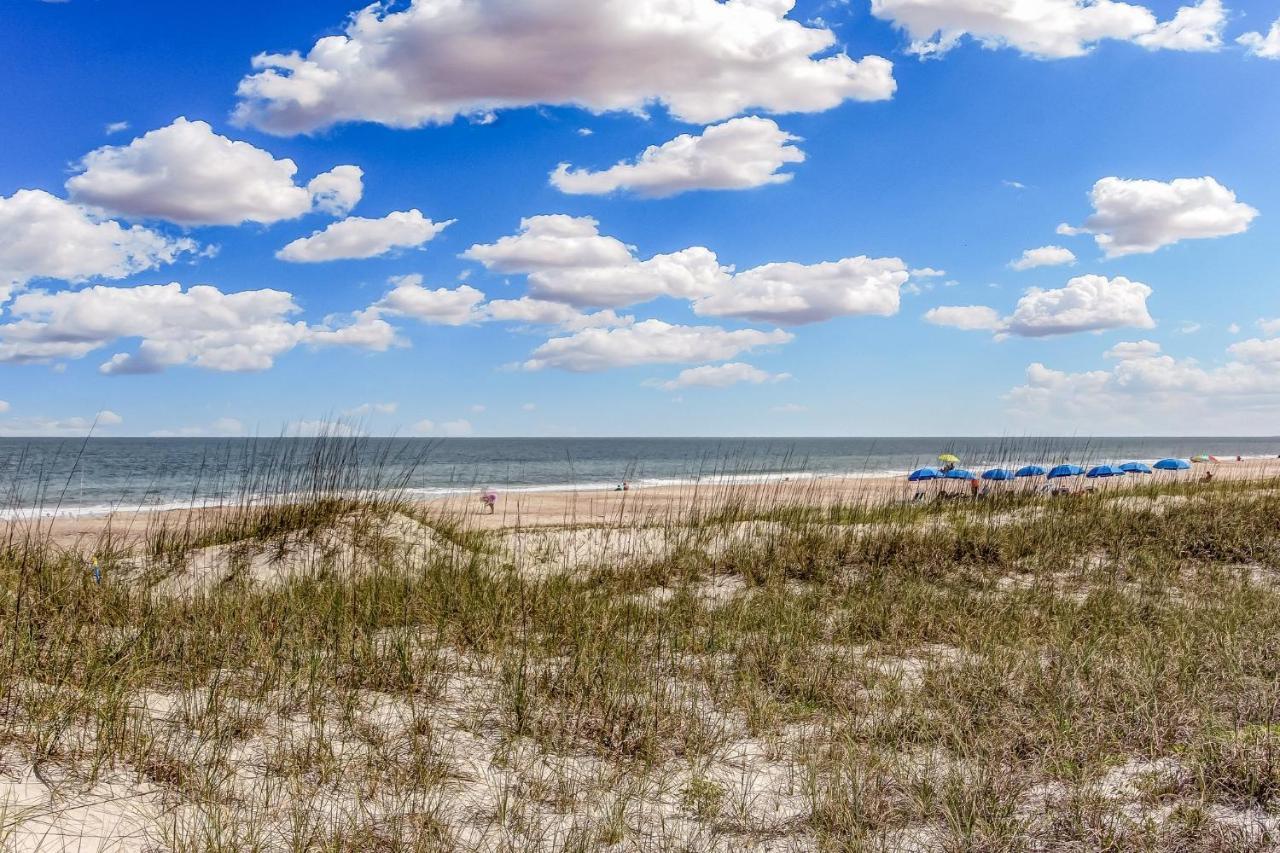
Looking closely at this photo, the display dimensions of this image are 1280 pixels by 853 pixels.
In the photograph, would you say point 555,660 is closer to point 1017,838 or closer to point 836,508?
point 1017,838

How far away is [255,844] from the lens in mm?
2773

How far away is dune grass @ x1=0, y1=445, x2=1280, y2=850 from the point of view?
3031mm

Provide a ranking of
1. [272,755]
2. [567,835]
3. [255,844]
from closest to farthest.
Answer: [255,844] → [567,835] → [272,755]

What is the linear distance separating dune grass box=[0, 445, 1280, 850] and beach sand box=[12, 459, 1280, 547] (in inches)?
167

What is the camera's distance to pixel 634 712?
Result: 402cm

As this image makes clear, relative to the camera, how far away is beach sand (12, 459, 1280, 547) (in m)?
11.8

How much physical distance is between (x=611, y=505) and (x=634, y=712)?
2303 centimetres

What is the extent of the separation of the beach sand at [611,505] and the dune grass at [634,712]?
4.25m

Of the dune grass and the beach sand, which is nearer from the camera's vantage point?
the dune grass

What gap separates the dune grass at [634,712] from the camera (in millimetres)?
3031

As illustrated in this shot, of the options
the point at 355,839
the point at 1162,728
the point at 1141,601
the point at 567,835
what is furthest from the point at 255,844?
the point at 1141,601

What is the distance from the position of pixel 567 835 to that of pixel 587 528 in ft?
28.9

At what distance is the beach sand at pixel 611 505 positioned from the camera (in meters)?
11.8

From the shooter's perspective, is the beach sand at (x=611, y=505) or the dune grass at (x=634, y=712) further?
the beach sand at (x=611, y=505)
